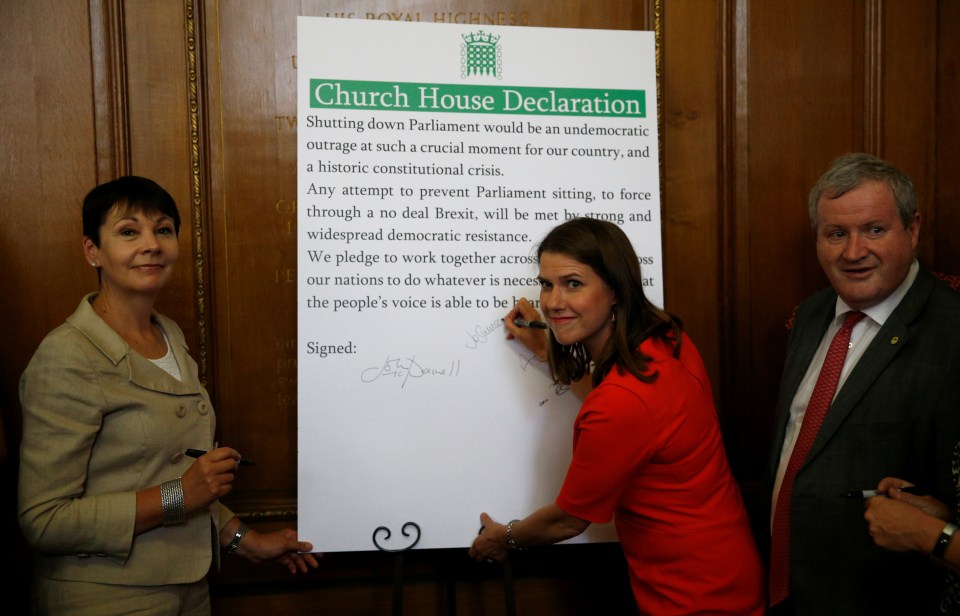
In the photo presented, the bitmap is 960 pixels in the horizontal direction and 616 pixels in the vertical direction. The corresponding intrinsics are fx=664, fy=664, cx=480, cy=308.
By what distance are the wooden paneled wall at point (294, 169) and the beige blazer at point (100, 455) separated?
504 millimetres

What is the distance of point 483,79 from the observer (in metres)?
1.91

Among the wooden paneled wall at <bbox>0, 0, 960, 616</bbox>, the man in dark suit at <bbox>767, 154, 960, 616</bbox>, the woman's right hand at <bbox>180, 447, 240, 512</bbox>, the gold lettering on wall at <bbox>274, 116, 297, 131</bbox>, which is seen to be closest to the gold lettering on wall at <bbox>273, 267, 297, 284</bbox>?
the wooden paneled wall at <bbox>0, 0, 960, 616</bbox>

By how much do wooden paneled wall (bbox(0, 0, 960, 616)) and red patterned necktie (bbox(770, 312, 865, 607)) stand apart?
0.56 meters

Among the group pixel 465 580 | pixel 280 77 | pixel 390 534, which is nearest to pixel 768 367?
pixel 465 580

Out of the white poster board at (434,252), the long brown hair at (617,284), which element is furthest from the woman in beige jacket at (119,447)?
the long brown hair at (617,284)

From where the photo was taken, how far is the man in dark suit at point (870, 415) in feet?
5.06

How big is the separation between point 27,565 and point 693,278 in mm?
2303

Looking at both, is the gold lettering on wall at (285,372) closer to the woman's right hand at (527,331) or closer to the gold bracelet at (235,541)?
the gold bracelet at (235,541)

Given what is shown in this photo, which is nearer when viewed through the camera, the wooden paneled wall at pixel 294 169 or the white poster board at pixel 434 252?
the white poster board at pixel 434 252

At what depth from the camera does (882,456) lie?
5.16 feet

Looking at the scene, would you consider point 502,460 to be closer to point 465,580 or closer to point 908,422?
point 465,580

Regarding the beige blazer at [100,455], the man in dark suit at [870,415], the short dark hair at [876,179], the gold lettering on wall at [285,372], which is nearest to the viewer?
the beige blazer at [100,455]
